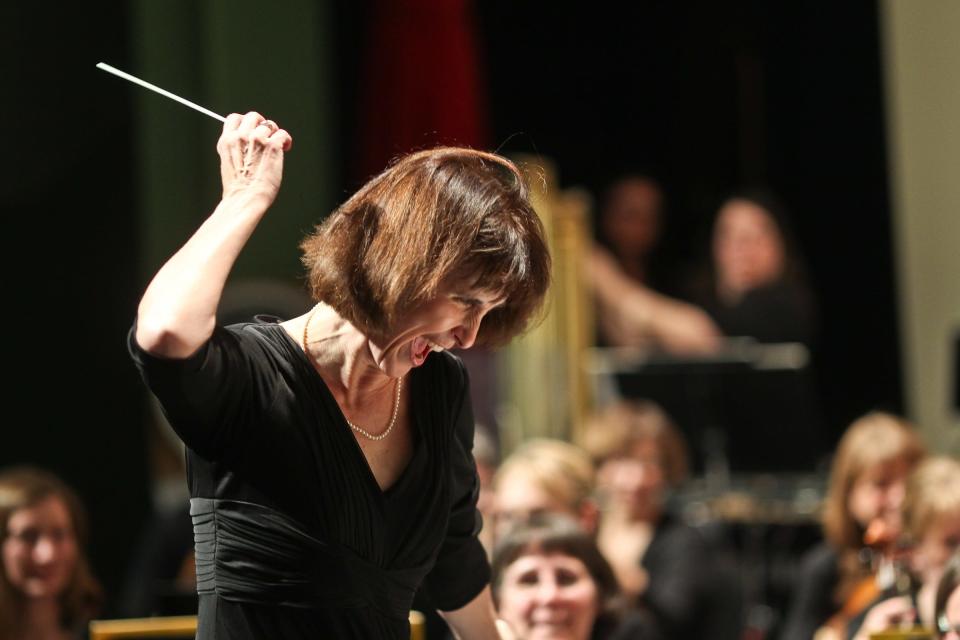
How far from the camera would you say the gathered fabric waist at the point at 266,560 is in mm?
1927

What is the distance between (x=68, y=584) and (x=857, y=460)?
2.52 meters

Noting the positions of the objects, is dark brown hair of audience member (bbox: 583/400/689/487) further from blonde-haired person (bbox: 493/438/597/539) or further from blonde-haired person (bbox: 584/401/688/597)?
blonde-haired person (bbox: 493/438/597/539)

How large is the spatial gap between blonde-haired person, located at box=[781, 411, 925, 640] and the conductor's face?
2871 mm

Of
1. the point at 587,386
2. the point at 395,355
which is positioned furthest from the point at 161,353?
the point at 587,386

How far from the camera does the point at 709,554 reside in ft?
16.1

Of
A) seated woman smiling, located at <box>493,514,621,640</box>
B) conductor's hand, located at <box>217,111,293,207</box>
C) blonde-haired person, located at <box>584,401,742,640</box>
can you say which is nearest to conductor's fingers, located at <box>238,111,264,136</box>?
conductor's hand, located at <box>217,111,293,207</box>

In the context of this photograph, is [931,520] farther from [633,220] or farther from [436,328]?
[633,220]

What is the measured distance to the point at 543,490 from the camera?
4.32 m

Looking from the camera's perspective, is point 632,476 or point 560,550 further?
point 632,476

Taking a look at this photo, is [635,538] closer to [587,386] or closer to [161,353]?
[587,386]

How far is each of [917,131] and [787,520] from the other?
2.40 m

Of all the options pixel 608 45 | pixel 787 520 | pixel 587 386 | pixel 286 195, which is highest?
pixel 608 45

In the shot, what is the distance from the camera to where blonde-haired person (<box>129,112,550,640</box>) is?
5.90 ft

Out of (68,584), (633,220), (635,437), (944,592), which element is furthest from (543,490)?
(633,220)
